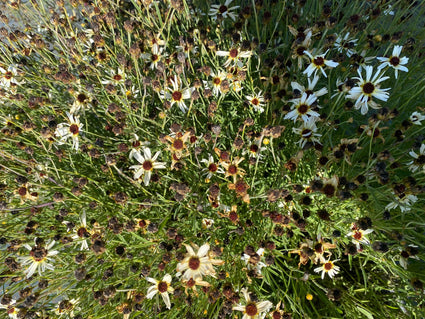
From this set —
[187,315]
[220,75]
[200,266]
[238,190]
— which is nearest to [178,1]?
[220,75]

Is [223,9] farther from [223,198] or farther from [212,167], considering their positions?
[223,198]

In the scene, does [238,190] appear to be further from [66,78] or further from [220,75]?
[66,78]

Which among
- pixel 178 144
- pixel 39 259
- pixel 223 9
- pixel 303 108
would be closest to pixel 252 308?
pixel 178 144

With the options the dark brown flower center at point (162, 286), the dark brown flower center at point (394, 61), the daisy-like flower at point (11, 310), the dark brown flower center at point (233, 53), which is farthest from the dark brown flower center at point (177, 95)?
the daisy-like flower at point (11, 310)

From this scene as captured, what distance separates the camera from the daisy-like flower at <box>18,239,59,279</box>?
5.37 ft

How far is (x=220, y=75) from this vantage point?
1901mm

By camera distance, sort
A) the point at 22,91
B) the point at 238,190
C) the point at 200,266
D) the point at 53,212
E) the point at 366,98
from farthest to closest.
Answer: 1. the point at 22,91
2. the point at 53,212
3. the point at 366,98
4. the point at 238,190
5. the point at 200,266

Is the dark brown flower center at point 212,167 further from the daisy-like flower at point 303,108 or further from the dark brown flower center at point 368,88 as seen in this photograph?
the dark brown flower center at point 368,88

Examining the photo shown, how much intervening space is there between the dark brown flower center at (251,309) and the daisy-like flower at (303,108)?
3.74ft

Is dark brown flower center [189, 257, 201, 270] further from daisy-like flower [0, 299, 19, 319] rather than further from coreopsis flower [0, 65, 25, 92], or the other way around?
coreopsis flower [0, 65, 25, 92]

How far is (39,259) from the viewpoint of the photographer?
1686 millimetres

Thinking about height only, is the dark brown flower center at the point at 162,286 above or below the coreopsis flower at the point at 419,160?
below

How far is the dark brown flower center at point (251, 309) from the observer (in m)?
1.52

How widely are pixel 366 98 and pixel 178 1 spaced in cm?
127
